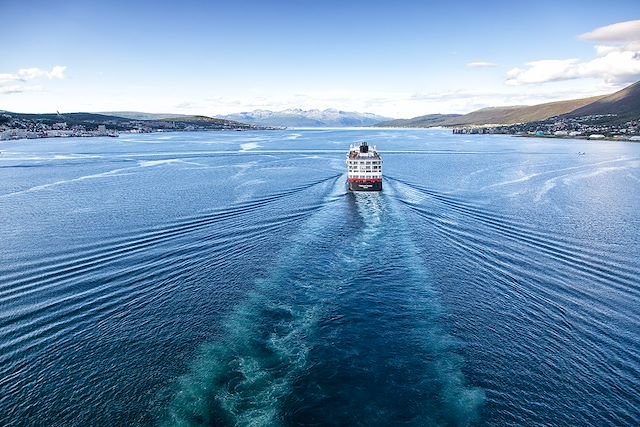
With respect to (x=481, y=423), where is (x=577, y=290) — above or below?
above

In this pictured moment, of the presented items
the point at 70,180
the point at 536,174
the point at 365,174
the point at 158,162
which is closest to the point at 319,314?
the point at 365,174

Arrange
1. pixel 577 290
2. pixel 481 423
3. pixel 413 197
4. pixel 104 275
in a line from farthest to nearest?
pixel 413 197
pixel 104 275
pixel 577 290
pixel 481 423

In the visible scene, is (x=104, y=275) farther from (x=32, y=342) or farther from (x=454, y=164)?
(x=454, y=164)

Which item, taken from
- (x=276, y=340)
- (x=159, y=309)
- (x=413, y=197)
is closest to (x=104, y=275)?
(x=159, y=309)

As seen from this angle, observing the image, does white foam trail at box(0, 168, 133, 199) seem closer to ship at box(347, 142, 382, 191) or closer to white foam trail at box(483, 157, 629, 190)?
ship at box(347, 142, 382, 191)

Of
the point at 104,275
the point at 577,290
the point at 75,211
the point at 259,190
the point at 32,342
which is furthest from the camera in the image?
the point at 259,190

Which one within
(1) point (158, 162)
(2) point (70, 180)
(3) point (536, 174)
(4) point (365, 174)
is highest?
(4) point (365, 174)

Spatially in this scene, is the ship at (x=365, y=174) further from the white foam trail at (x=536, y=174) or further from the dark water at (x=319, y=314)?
the white foam trail at (x=536, y=174)

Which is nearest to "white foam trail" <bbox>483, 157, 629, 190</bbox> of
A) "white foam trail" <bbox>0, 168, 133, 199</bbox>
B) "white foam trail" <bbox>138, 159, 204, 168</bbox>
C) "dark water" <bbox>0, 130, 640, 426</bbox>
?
"dark water" <bbox>0, 130, 640, 426</bbox>

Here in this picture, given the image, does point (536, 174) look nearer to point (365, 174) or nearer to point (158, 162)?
point (365, 174)
